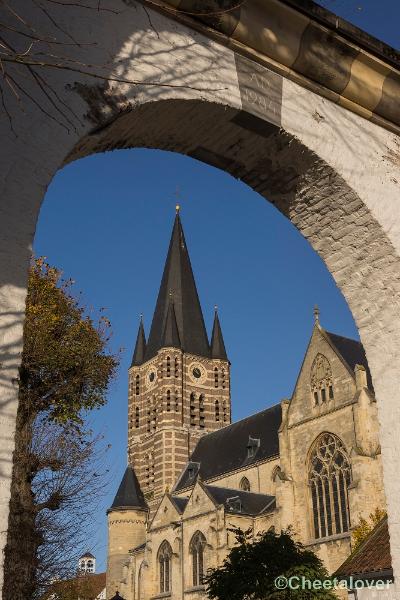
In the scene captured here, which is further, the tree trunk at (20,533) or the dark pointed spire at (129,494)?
the dark pointed spire at (129,494)

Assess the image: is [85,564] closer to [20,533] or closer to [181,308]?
[181,308]

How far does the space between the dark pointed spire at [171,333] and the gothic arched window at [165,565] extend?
1901cm

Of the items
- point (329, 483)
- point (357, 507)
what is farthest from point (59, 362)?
point (329, 483)

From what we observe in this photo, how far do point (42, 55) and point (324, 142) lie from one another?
160 cm

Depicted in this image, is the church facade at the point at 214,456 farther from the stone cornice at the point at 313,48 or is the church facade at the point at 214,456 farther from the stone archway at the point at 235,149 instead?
the stone cornice at the point at 313,48

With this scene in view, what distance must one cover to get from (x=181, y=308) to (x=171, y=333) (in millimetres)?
3325

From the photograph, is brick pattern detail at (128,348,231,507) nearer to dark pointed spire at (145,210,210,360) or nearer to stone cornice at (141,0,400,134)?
dark pointed spire at (145,210,210,360)

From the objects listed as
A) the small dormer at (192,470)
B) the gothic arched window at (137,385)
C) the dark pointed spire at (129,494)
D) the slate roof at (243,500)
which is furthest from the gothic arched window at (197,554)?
the gothic arched window at (137,385)

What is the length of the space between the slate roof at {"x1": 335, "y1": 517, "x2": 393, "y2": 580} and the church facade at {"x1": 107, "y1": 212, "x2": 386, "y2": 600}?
14.0 m

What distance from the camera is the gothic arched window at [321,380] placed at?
108ft

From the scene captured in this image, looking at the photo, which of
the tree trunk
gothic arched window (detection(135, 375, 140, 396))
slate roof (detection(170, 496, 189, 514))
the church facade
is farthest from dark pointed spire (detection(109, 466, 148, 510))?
the tree trunk

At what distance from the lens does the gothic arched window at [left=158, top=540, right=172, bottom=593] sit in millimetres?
40438

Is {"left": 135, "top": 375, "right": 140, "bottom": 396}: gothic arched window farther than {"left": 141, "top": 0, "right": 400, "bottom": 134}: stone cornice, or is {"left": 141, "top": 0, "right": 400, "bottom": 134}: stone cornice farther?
{"left": 135, "top": 375, "right": 140, "bottom": 396}: gothic arched window

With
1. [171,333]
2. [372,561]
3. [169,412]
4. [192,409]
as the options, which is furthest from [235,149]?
[171,333]
